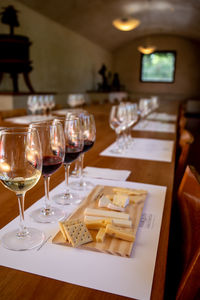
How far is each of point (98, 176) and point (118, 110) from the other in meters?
0.61

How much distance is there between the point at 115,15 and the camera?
955 cm

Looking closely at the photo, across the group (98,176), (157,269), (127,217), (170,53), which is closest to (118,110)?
(98,176)

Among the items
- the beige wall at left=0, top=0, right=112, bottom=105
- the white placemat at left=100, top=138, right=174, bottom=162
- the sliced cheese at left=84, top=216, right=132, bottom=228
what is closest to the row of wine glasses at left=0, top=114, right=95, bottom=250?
the sliced cheese at left=84, top=216, right=132, bottom=228

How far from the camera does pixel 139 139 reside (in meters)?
2.11

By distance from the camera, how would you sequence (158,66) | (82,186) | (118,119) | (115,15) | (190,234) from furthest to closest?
(158,66) < (115,15) < (118,119) < (82,186) < (190,234)

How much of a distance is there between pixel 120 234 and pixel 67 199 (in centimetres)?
30

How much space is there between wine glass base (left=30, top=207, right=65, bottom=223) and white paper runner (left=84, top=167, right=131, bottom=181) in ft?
1.19

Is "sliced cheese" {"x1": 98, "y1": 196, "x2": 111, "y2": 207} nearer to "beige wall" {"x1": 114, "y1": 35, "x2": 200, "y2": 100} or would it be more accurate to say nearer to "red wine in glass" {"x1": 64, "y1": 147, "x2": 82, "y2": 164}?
"red wine in glass" {"x1": 64, "y1": 147, "x2": 82, "y2": 164}

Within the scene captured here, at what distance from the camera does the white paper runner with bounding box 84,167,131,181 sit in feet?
3.83

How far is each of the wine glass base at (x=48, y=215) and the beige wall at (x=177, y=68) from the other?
14.3 m

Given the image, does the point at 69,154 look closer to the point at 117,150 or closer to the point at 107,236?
the point at 107,236

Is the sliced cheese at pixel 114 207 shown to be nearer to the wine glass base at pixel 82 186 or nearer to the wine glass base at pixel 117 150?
the wine glass base at pixel 82 186

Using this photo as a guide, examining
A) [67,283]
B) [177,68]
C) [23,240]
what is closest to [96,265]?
[67,283]

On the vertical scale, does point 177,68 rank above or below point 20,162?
above
